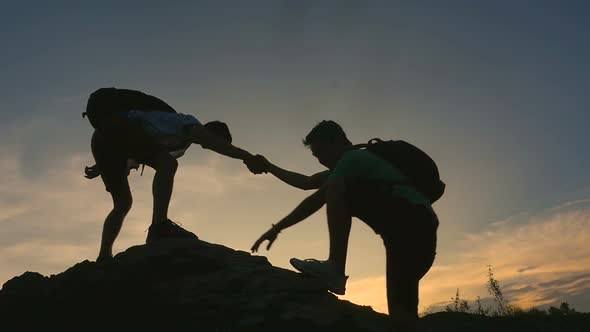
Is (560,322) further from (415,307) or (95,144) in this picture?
(95,144)

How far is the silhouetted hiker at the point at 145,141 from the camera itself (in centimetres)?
590

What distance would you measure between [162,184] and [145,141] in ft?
1.94

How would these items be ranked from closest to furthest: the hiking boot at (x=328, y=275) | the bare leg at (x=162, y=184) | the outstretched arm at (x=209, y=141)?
1. the hiking boot at (x=328, y=275)
2. the bare leg at (x=162, y=184)
3. the outstretched arm at (x=209, y=141)

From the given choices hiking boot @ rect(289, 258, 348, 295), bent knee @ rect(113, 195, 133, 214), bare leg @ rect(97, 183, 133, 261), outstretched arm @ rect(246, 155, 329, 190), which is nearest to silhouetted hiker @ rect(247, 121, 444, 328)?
hiking boot @ rect(289, 258, 348, 295)

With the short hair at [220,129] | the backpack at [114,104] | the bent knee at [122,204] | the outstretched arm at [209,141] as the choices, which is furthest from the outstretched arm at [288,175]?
the bent knee at [122,204]

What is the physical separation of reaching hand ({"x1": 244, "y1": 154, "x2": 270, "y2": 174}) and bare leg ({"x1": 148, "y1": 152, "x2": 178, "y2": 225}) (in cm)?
88

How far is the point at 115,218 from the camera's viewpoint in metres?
6.41

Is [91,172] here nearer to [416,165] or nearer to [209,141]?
[209,141]

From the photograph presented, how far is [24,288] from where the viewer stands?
538 centimetres

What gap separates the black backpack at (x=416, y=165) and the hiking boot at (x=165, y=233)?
2.70 m

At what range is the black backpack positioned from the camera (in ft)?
13.7

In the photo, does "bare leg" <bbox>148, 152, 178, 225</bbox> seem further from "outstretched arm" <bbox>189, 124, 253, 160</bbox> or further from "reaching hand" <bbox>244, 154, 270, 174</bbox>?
"reaching hand" <bbox>244, 154, 270, 174</bbox>

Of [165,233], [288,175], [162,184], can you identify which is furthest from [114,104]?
[288,175]

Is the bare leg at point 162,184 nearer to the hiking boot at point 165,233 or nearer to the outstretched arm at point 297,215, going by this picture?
the hiking boot at point 165,233
